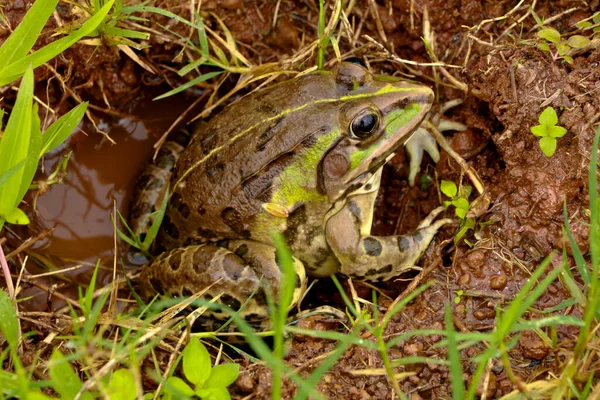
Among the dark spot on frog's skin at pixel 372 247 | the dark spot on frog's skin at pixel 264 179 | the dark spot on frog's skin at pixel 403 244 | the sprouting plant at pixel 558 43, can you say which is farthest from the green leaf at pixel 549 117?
the dark spot on frog's skin at pixel 264 179

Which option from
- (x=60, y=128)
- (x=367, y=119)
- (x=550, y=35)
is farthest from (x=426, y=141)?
(x=60, y=128)

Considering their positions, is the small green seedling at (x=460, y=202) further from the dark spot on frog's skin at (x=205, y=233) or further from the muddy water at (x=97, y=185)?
the muddy water at (x=97, y=185)

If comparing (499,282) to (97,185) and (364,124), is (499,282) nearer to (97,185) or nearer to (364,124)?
(364,124)

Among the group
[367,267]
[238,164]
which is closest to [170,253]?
[238,164]

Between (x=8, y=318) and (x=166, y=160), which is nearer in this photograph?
(x=8, y=318)

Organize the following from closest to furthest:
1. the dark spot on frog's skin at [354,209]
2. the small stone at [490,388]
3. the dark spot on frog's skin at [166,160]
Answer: the small stone at [490,388]
the dark spot on frog's skin at [354,209]
the dark spot on frog's skin at [166,160]
